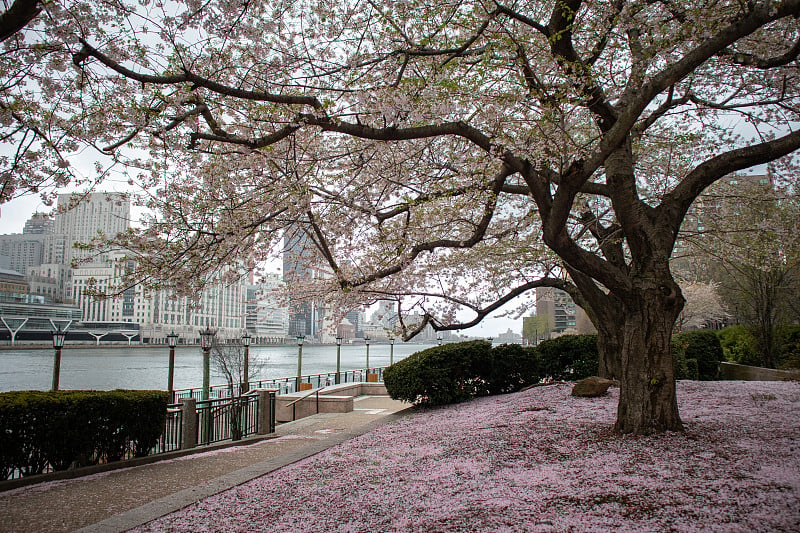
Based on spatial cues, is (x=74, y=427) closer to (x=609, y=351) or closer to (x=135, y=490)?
(x=135, y=490)

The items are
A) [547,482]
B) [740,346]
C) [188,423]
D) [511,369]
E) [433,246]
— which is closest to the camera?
[547,482]

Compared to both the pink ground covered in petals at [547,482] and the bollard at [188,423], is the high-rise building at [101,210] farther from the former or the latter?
the pink ground covered in petals at [547,482]

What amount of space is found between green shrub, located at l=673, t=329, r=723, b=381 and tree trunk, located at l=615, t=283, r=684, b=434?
34.1ft

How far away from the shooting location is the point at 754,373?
1506cm

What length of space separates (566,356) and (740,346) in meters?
9.89

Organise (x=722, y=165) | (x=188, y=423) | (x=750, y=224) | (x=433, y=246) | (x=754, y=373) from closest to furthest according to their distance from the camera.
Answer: (x=722, y=165), (x=433, y=246), (x=188, y=423), (x=750, y=224), (x=754, y=373)

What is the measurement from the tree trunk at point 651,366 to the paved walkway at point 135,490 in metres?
4.77

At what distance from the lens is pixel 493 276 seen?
13.8 meters

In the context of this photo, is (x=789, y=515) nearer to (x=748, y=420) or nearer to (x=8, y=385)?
(x=748, y=420)

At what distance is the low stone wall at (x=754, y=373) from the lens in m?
12.8

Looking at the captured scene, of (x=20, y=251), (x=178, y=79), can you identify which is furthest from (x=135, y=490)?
(x=20, y=251)

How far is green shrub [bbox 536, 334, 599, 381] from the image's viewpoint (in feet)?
45.0

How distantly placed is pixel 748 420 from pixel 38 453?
10.3m

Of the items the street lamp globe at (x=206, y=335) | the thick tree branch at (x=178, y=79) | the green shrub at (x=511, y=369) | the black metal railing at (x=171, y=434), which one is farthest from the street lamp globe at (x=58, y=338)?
the green shrub at (x=511, y=369)
